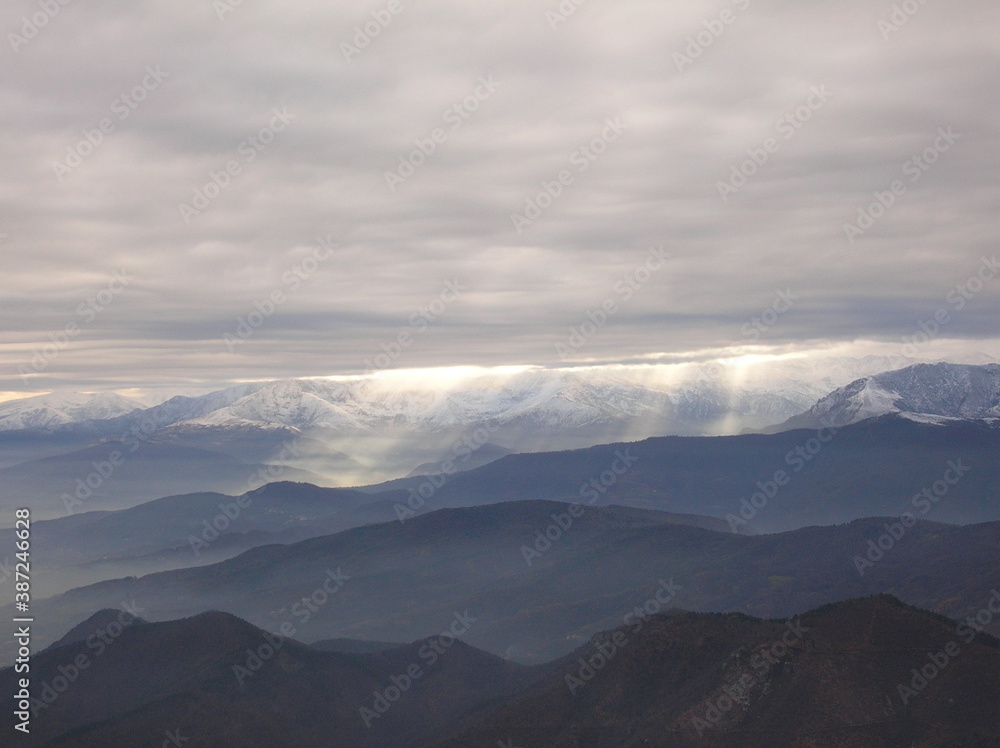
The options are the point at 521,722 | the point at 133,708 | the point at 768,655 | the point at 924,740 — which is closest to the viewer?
the point at 924,740

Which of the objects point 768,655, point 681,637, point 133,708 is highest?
point 768,655

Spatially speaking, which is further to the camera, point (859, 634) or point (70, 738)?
point (70, 738)

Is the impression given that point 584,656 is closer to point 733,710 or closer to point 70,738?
point 733,710

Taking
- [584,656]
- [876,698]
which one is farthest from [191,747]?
[876,698]

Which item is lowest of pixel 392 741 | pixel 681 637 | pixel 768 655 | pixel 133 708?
pixel 392 741

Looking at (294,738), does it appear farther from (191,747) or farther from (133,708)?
(133,708)

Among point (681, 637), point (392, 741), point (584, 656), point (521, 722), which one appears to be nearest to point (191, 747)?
point (392, 741)

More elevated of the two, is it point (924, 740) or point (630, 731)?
point (924, 740)

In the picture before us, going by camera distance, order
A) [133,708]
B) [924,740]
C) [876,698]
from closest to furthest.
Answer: [924,740]
[876,698]
[133,708]

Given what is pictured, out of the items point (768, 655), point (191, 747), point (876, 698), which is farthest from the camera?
point (191, 747)
